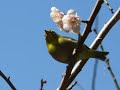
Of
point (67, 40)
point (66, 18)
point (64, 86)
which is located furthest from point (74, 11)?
point (64, 86)

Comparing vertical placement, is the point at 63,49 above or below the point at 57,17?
below

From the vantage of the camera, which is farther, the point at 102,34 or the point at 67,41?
the point at 102,34

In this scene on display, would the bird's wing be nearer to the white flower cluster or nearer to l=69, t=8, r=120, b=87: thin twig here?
the white flower cluster

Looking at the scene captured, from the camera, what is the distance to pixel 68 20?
1.39 m

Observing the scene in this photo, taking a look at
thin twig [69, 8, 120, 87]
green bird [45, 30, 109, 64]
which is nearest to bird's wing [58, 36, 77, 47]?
green bird [45, 30, 109, 64]

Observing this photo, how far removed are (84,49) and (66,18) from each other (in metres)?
0.16

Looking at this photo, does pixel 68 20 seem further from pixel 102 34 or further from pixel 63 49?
pixel 102 34

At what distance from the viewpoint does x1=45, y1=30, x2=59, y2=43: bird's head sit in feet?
4.77

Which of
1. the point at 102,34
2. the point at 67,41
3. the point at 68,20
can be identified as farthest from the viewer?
the point at 102,34

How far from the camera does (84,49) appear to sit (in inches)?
54.9

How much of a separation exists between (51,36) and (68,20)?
0.13 meters

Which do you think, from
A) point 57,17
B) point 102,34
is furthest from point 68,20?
point 102,34

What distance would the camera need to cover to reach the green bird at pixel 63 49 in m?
1.43

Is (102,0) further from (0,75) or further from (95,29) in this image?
(95,29)
